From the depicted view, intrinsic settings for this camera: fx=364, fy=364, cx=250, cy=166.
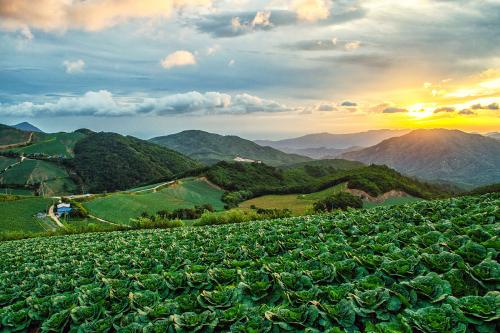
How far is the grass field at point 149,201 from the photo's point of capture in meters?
79.5

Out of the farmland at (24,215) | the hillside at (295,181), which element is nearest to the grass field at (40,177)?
the farmland at (24,215)

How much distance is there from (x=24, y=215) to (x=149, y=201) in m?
25.8

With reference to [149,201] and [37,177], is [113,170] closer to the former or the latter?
[37,177]

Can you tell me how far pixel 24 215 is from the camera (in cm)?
7369

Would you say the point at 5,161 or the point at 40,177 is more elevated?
the point at 5,161

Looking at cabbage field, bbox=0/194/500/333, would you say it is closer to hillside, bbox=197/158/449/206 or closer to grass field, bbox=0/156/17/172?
hillside, bbox=197/158/449/206

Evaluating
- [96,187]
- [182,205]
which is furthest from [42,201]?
[96,187]


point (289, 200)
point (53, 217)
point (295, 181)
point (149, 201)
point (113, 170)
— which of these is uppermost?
point (113, 170)

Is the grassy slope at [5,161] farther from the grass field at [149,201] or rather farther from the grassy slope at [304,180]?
the grass field at [149,201]

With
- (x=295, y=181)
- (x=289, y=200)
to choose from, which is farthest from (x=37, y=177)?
(x=295, y=181)

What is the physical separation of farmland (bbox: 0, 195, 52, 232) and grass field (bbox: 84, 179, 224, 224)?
32.6ft

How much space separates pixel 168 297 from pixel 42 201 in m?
89.4

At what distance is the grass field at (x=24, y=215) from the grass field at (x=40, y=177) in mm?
Answer: 60960

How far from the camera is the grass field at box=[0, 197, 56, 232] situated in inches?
2589
